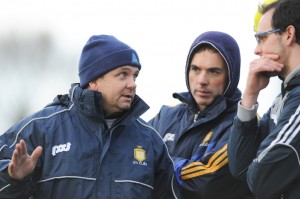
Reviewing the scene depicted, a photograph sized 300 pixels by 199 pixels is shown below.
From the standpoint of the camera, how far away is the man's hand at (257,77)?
6172mm

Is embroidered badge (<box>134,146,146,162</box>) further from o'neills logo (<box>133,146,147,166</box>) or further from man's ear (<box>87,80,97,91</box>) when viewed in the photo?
man's ear (<box>87,80,97,91</box>)

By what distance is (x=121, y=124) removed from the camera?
6734 mm

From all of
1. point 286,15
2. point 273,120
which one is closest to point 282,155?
point 273,120

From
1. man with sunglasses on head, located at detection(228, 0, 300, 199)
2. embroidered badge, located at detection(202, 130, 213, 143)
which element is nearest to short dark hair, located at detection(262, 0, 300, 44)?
man with sunglasses on head, located at detection(228, 0, 300, 199)

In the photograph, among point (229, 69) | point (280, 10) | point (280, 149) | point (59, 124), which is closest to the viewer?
point (280, 149)

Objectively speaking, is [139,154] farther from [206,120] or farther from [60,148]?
[206,120]

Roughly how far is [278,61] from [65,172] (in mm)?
1456

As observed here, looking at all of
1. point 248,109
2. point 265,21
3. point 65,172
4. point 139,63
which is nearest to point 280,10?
point 265,21

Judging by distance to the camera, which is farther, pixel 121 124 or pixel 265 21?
pixel 121 124

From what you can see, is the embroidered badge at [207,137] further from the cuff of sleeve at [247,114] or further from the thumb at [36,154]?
the thumb at [36,154]

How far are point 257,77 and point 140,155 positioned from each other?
0.96 m

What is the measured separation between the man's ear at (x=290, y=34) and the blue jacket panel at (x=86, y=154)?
1175 millimetres

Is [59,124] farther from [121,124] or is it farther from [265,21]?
[265,21]

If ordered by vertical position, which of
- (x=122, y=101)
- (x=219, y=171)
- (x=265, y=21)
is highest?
(x=265, y=21)
